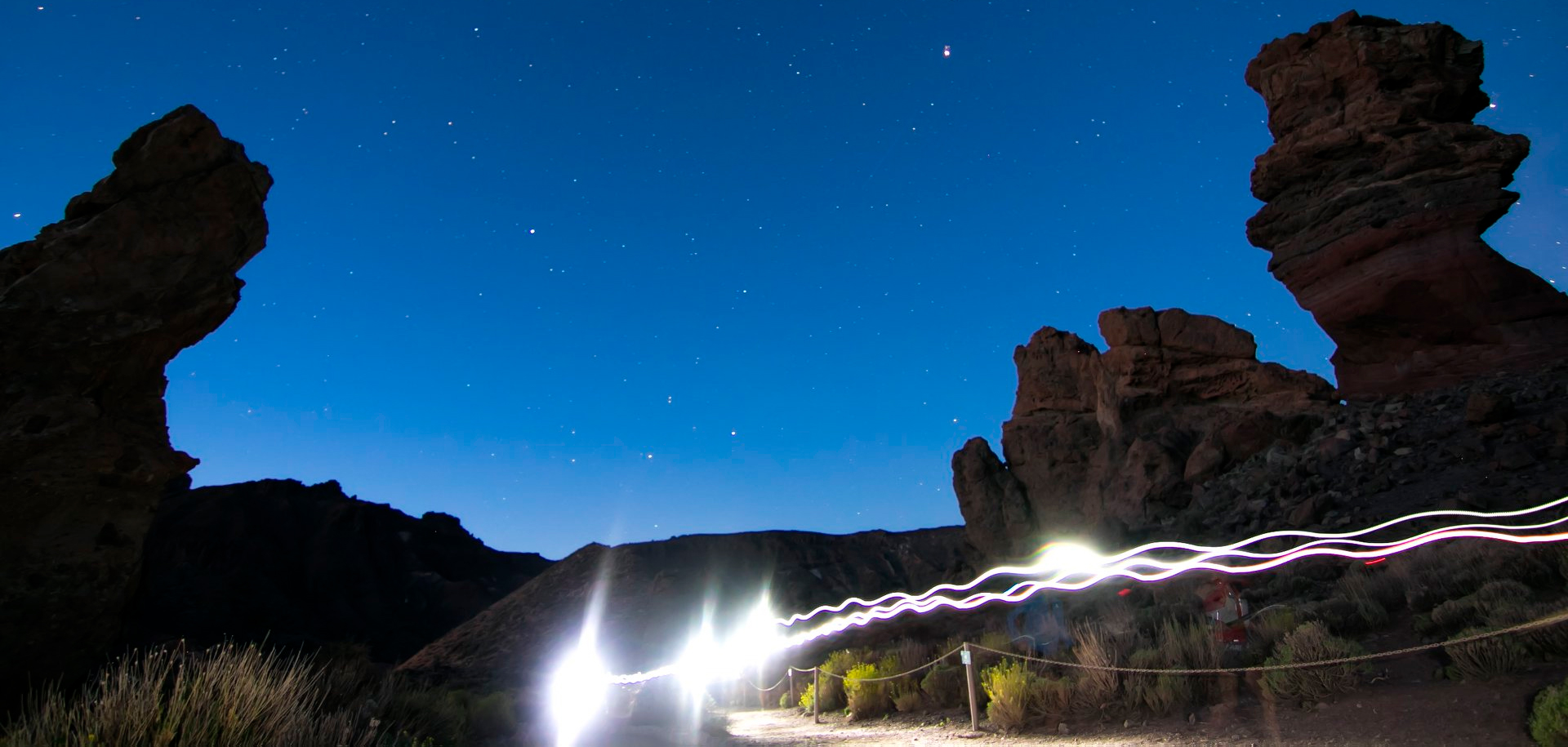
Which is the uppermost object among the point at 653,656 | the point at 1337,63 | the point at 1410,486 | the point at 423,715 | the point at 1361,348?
the point at 1337,63

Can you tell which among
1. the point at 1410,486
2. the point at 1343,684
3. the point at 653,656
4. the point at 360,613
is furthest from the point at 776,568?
the point at 1343,684

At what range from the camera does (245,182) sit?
11.8 metres

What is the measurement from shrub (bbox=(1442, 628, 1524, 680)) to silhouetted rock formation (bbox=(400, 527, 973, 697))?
78.7ft

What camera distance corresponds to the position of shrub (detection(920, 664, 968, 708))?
12.0 meters

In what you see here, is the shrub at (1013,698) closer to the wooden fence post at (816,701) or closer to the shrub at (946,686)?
the shrub at (946,686)

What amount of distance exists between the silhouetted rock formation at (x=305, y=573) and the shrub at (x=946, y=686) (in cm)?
4424

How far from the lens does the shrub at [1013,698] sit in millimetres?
9289

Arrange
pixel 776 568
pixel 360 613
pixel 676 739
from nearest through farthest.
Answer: pixel 676 739 → pixel 360 613 → pixel 776 568

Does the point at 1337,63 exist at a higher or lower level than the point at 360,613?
higher

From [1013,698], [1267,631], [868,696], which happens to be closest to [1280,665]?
[1267,631]

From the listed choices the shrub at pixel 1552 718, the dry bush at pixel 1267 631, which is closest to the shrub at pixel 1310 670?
the dry bush at pixel 1267 631

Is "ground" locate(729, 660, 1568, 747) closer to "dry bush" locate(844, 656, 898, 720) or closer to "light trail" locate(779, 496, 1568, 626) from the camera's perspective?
"light trail" locate(779, 496, 1568, 626)

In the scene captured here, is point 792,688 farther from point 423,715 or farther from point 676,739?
point 423,715

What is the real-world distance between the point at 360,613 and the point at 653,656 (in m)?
26.3
